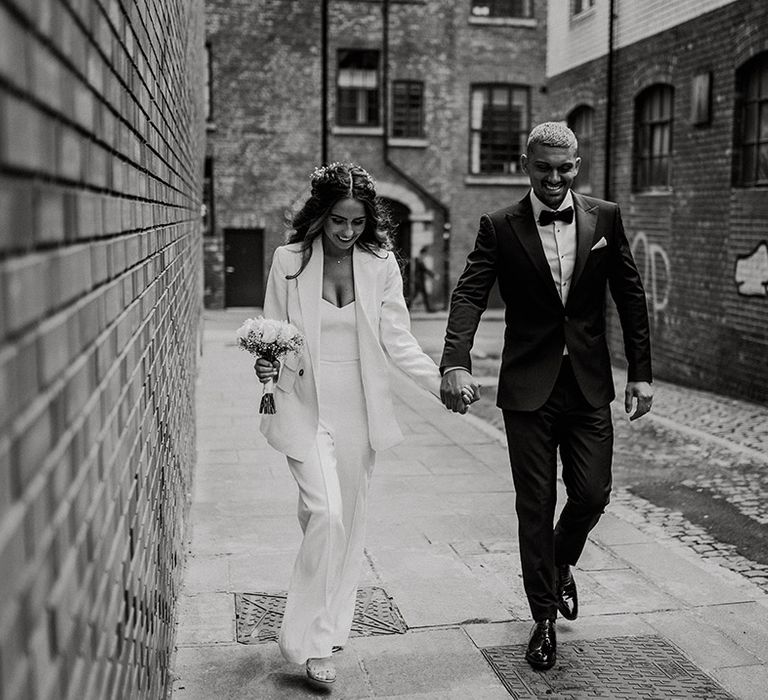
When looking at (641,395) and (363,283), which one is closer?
(363,283)

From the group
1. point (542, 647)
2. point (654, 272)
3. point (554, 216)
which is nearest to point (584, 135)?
point (654, 272)

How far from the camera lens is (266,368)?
4238mm

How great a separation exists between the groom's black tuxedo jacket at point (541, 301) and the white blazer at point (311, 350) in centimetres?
45

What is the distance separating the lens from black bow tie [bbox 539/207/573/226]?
467 cm

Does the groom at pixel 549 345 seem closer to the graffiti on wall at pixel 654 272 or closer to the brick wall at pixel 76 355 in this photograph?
the brick wall at pixel 76 355

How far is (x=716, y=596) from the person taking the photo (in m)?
5.42

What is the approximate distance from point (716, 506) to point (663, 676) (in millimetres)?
3436

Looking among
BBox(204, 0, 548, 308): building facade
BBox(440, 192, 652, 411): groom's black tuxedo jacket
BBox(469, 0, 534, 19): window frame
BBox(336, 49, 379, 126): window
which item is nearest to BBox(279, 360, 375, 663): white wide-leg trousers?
BBox(440, 192, 652, 411): groom's black tuxedo jacket

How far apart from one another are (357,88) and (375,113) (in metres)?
0.84

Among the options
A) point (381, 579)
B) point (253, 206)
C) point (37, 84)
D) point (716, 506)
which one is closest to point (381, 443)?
point (381, 579)

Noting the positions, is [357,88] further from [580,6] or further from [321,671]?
[321,671]

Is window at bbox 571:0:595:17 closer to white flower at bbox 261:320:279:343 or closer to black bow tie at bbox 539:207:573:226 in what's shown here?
black bow tie at bbox 539:207:573:226

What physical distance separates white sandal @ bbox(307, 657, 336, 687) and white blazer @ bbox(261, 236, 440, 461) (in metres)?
0.82

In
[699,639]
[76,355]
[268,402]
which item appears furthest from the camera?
[699,639]
